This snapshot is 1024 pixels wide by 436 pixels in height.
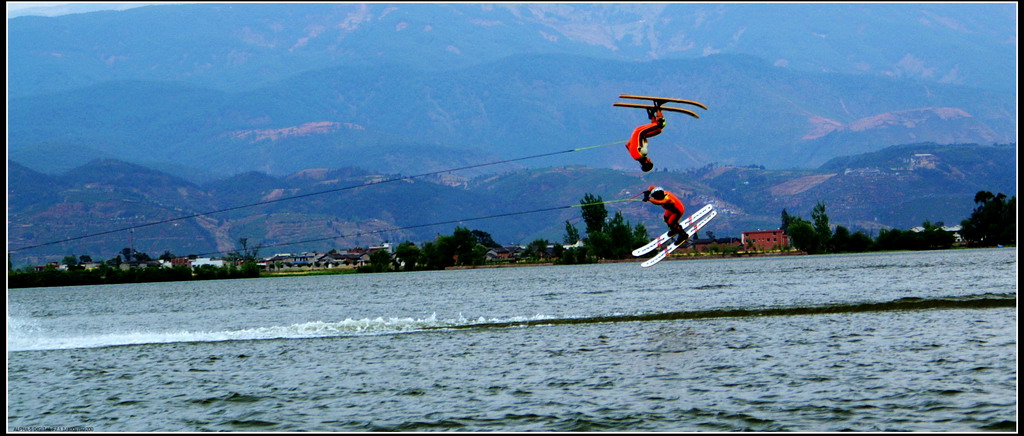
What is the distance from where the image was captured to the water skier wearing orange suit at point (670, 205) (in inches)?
1374

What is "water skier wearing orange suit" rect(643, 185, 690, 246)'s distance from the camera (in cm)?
3491

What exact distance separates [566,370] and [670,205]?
7.44 m

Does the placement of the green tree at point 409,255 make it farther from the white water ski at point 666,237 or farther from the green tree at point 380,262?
the white water ski at point 666,237

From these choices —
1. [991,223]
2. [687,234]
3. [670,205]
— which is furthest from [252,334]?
[991,223]

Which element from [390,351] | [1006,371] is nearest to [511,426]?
[1006,371]

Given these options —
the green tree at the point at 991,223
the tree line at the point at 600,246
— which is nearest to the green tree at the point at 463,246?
the tree line at the point at 600,246

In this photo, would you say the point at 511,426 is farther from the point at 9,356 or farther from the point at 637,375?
the point at 9,356

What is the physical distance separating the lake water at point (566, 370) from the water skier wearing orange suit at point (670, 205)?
3.49m

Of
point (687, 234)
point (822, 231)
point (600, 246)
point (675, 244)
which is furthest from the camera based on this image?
point (822, 231)

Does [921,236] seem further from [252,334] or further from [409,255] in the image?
[252,334]

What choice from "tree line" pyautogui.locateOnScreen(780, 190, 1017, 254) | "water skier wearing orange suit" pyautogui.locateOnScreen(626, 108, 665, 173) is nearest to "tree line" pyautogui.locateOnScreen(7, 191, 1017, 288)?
→ "tree line" pyautogui.locateOnScreen(780, 190, 1017, 254)

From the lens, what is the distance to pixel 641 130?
110 feet

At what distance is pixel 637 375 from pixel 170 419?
36.9 ft

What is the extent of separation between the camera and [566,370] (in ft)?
102
